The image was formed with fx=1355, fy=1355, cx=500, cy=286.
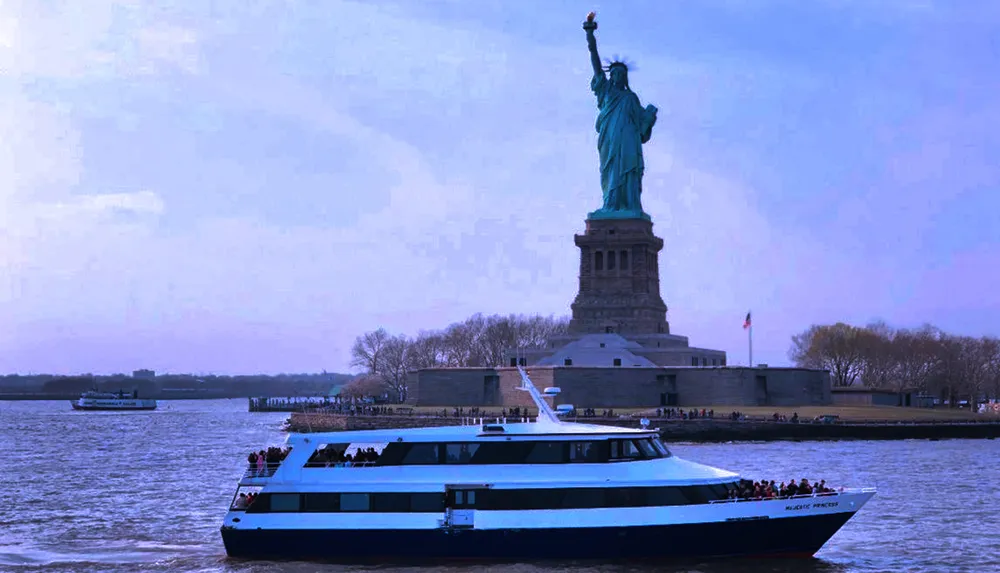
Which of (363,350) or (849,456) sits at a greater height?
(363,350)

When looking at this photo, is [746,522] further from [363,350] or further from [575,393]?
[363,350]

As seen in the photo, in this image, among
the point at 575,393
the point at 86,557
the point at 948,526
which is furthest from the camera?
the point at 575,393

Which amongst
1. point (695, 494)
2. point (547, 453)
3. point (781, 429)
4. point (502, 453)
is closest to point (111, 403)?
point (781, 429)

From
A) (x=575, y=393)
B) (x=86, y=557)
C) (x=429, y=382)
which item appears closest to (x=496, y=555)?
(x=86, y=557)

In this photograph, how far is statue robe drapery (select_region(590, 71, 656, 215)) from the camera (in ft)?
386

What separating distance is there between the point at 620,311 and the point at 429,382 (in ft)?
57.6

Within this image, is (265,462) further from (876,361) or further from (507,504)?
(876,361)

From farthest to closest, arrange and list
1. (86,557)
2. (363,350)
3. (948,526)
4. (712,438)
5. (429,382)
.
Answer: (363,350), (429,382), (712,438), (948,526), (86,557)

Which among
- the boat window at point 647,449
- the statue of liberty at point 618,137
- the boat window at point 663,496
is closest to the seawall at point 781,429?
the statue of liberty at point 618,137

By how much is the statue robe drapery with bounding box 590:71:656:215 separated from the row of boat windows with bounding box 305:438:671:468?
82.3m

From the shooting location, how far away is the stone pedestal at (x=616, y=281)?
114 m

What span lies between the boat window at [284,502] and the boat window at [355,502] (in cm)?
123

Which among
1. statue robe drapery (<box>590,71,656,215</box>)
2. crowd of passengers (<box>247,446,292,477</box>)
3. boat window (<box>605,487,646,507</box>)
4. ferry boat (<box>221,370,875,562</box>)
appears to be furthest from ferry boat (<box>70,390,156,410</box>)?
boat window (<box>605,487,646,507</box>)

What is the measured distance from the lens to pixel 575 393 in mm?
100938
